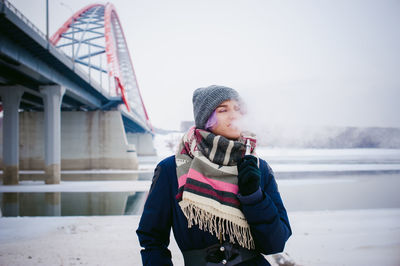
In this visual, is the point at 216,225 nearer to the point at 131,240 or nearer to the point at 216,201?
the point at 216,201

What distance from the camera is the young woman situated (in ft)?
3.99

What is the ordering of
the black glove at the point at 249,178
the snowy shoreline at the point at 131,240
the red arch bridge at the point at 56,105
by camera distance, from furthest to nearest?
1. the red arch bridge at the point at 56,105
2. the snowy shoreline at the point at 131,240
3. the black glove at the point at 249,178

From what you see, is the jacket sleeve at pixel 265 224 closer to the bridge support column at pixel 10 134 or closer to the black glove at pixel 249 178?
the black glove at pixel 249 178

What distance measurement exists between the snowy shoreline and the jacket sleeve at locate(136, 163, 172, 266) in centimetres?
251

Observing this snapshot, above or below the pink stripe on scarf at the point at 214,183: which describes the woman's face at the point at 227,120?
above

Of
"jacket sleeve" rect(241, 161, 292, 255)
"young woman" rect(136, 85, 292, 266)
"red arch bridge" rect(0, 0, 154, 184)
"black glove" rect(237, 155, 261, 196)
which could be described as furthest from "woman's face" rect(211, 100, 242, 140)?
"red arch bridge" rect(0, 0, 154, 184)

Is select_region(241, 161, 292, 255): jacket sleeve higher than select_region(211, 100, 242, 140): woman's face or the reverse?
the reverse

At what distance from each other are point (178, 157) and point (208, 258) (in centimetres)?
57

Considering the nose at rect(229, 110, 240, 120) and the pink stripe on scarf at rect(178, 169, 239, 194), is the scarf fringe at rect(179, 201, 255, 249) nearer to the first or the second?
the pink stripe on scarf at rect(178, 169, 239, 194)

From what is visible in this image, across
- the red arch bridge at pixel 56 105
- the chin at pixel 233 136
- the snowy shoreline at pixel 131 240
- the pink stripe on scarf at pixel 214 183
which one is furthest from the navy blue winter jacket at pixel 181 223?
the red arch bridge at pixel 56 105

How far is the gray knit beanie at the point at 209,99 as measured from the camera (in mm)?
1391

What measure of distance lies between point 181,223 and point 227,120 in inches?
25.1

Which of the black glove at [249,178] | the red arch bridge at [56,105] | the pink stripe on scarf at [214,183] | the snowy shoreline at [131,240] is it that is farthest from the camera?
the red arch bridge at [56,105]

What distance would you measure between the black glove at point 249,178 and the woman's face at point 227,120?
0.77 ft
